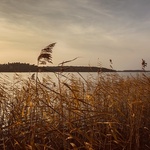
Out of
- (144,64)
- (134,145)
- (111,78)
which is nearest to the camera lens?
(134,145)

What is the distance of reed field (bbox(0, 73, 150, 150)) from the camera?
3388 mm

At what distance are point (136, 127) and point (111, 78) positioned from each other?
18.7 ft

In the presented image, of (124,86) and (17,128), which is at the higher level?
(124,86)

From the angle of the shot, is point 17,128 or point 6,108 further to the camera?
point 6,108

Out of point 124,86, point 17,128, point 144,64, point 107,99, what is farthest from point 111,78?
point 17,128

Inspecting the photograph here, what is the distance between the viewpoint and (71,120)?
456 cm

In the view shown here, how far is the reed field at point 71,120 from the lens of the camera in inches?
133

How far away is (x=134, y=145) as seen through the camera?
→ 4.66 meters

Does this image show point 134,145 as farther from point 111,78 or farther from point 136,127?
point 111,78

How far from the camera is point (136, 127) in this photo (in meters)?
4.73

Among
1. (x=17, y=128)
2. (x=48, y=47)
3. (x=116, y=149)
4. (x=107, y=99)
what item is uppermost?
(x=48, y=47)

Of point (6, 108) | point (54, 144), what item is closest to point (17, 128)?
point (54, 144)

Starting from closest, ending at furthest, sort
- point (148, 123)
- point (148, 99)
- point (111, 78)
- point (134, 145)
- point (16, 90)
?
point (134, 145), point (148, 123), point (148, 99), point (16, 90), point (111, 78)

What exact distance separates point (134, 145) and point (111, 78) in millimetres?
5831
